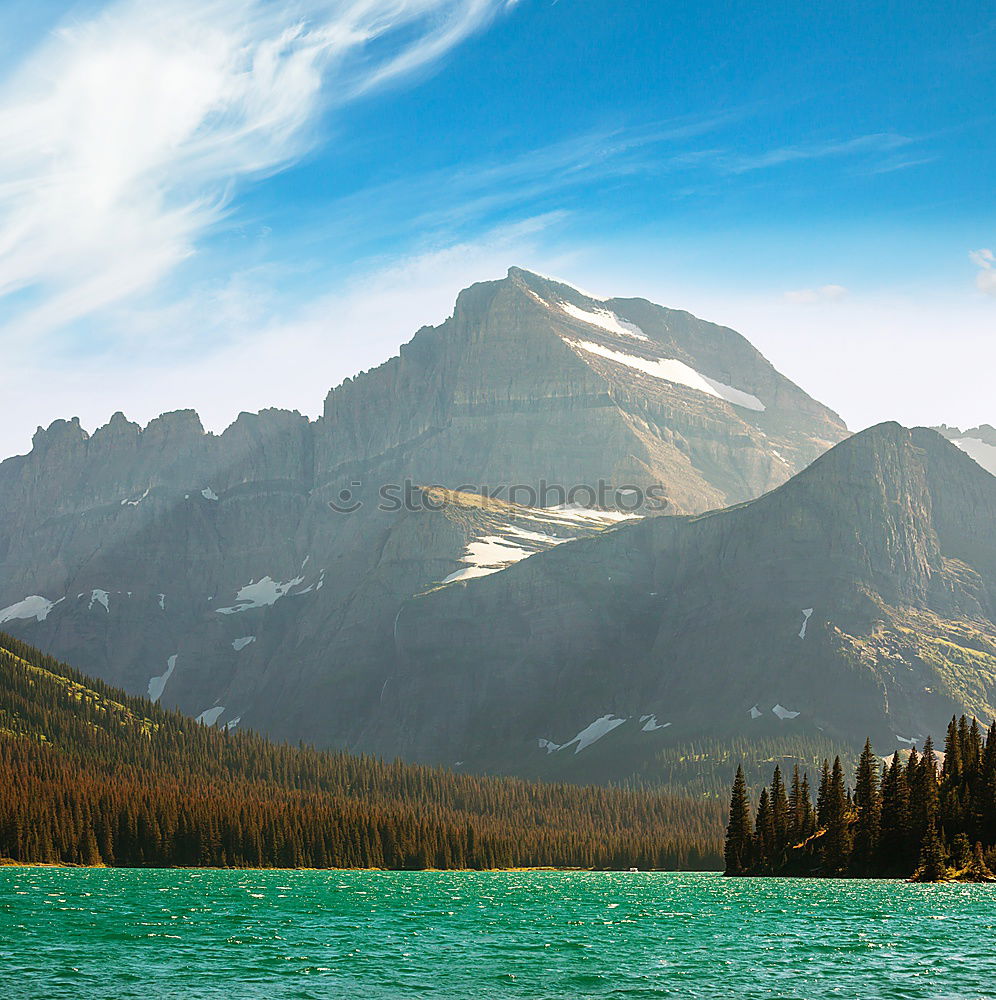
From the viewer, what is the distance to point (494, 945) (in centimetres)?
11138

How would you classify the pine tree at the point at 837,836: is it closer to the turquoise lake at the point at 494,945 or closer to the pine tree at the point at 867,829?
the pine tree at the point at 867,829

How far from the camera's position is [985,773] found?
573 ft

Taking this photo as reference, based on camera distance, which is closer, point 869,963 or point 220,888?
point 869,963

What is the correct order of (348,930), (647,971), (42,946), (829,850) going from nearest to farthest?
(647,971), (42,946), (348,930), (829,850)

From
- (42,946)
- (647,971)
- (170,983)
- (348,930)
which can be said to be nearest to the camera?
(170,983)

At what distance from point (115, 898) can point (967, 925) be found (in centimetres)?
8576

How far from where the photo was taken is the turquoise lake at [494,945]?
86.6 meters

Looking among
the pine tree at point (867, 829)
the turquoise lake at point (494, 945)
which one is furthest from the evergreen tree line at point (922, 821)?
the turquoise lake at point (494, 945)

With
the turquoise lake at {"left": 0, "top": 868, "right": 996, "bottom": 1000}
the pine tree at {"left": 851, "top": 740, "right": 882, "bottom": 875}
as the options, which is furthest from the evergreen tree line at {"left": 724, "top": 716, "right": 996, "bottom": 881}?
the turquoise lake at {"left": 0, "top": 868, "right": 996, "bottom": 1000}

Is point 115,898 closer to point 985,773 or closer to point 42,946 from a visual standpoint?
point 42,946

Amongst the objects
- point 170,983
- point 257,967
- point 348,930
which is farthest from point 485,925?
point 170,983

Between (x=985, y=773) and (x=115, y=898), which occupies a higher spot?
(x=985, y=773)

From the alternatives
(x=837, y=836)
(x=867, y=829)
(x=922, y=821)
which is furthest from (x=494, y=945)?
(x=837, y=836)

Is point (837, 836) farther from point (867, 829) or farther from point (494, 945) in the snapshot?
point (494, 945)
